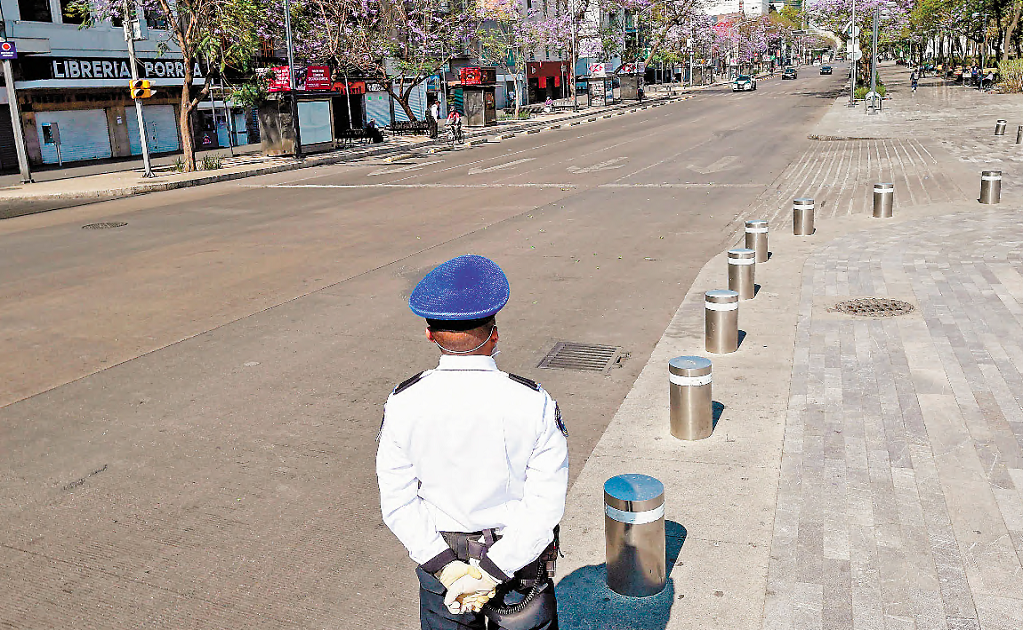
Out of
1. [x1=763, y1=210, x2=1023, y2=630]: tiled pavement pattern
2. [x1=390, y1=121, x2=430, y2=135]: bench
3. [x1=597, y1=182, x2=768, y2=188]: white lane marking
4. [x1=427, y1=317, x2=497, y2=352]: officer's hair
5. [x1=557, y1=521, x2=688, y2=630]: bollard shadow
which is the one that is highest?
[x1=427, y1=317, x2=497, y2=352]: officer's hair

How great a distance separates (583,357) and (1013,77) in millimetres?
56430

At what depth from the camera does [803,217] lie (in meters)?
13.4

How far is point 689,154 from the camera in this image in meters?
27.7

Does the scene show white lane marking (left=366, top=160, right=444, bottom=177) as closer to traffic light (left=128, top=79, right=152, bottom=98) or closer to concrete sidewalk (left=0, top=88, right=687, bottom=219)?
concrete sidewalk (left=0, top=88, right=687, bottom=219)

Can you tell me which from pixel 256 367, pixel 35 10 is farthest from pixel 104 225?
pixel 35 10

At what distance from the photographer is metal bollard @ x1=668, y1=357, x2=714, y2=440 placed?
5.93 m

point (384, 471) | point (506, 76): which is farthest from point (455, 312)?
point (506, 76)

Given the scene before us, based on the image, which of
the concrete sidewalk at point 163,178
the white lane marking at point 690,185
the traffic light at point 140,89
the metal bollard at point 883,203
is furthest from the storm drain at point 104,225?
the metal bollard at point 883,203

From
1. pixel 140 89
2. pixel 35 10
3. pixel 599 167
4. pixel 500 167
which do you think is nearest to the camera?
pixel 599 167

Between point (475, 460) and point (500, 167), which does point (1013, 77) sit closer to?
point (500, 167)

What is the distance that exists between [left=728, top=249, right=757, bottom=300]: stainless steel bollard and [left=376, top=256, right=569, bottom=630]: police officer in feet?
23.6

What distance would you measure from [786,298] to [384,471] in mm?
7863

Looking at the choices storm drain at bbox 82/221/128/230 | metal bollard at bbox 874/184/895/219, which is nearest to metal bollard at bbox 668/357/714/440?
metal bollard at bbox 874/184/895/219

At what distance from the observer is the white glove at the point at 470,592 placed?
2.55m
